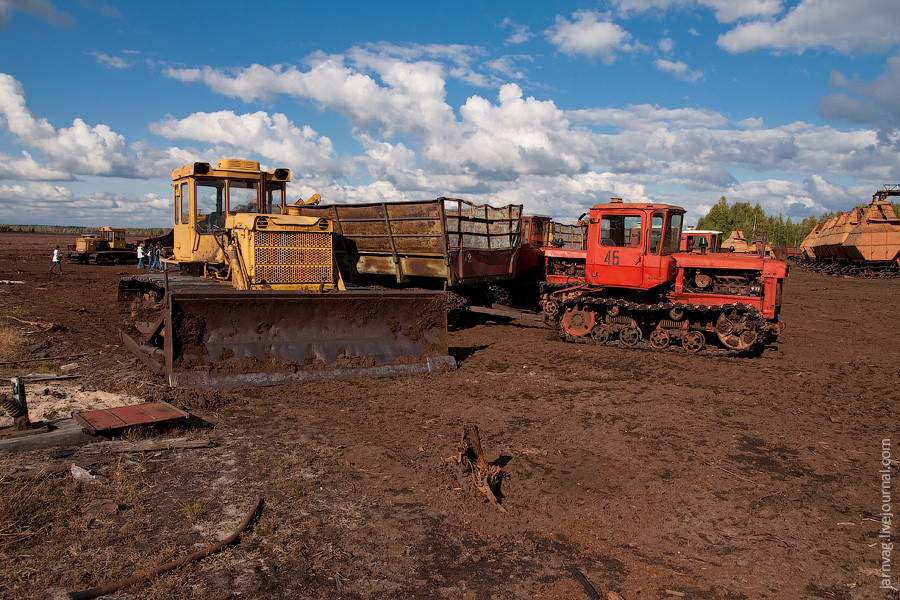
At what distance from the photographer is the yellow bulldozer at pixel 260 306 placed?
7.16 m

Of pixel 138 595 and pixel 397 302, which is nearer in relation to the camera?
pixel 138 595

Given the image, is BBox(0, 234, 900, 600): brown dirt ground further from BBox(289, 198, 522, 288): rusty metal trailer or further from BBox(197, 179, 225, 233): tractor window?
BBox(289, 198, 522, 288): rusty metal trailer

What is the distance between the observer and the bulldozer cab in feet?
31.8

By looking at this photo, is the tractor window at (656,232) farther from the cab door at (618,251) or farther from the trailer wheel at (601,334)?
the trailer wheel at (601,334)

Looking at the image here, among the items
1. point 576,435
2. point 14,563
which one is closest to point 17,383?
point 14,563

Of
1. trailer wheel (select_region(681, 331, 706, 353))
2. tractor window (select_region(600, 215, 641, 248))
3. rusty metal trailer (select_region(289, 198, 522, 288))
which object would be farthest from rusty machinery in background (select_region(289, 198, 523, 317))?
trailer wheel (select_region(681, 331, 706, 353))

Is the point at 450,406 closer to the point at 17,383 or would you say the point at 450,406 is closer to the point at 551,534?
the point at 551,534

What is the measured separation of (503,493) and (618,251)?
7.45m

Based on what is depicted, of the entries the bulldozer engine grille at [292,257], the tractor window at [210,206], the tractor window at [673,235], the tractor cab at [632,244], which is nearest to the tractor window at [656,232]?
the tractor cab at [632,244]

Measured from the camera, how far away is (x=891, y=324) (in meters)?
14.6

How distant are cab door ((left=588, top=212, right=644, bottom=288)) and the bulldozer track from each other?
404mm

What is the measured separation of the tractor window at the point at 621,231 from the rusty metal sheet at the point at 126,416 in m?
8.13

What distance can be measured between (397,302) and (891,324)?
42.6ft

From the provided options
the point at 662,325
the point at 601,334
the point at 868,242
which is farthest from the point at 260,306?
the point at 868,242
